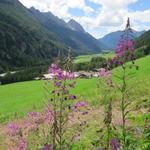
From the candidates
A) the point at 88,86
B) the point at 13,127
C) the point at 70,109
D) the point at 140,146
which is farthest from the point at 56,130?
the point at 88,86

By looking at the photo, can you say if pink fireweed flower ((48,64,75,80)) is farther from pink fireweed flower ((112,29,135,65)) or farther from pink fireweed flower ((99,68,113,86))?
pink fireweed flower ((99,68,113,86))

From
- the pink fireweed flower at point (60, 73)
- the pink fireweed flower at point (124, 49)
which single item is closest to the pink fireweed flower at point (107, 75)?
the pink fireweed flower at point (124, 49)

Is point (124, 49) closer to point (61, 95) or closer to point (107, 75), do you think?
point (61, 95)

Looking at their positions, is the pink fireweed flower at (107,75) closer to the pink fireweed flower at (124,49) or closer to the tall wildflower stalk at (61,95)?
the pink fireweed flower at (124,49)

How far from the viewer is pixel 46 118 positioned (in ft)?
22.6

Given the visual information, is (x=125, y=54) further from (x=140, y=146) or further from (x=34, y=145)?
(x=34, y=145)

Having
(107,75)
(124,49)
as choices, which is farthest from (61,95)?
(107,75)

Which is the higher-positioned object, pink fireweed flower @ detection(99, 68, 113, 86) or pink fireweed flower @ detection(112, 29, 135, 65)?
pink fireweed flower @ detection(112, 29, 135, 65)

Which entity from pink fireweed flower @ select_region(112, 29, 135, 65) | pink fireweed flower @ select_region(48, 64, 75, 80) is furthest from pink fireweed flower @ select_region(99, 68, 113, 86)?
pink fireweed flower @ select_region(48, 64, 75, 80)

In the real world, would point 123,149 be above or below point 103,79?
below

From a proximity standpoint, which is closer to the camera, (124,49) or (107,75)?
(124,49)

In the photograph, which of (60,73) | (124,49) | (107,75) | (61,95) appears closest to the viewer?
(61,95)

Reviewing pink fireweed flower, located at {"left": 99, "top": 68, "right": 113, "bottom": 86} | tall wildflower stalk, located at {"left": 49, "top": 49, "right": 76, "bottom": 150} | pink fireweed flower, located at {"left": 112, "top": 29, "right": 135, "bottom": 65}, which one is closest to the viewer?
tall wildflower stalk, located at {"left": 49, "top": 49, "right": 76, "bottom": 150}

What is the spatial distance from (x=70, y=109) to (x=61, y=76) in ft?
1.72
